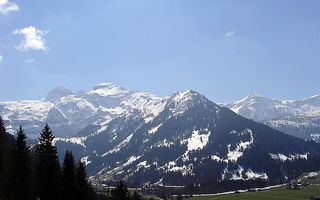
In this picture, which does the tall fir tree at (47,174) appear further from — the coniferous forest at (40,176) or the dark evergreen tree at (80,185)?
the dark evergreen tree at (80,185)

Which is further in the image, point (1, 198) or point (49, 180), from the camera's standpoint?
point (1, 198)

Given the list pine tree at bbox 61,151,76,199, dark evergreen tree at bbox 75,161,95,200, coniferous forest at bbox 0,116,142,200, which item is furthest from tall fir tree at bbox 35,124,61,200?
dark evergreen tree at bbox 75,161,95,200

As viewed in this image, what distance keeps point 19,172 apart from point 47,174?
470 cm

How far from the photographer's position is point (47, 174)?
63969 mm

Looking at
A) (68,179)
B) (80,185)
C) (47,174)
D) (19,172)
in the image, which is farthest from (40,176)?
(80,185)

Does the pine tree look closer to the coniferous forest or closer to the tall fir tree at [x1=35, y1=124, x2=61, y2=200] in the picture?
the coniferous forest

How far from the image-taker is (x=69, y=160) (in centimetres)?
7025

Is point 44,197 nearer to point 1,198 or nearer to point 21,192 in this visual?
point 21,192

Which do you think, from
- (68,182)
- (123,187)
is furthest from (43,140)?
(123,187)

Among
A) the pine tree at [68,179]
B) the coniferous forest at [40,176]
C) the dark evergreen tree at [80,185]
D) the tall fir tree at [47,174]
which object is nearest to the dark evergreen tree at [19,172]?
the coniferous forest at [40,176]

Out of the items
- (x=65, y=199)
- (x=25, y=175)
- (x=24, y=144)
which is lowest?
(x=65, y=199)

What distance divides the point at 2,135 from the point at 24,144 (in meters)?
12.8

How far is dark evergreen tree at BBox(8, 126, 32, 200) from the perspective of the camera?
62812 millimetres

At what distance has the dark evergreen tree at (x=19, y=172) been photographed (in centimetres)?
6281
